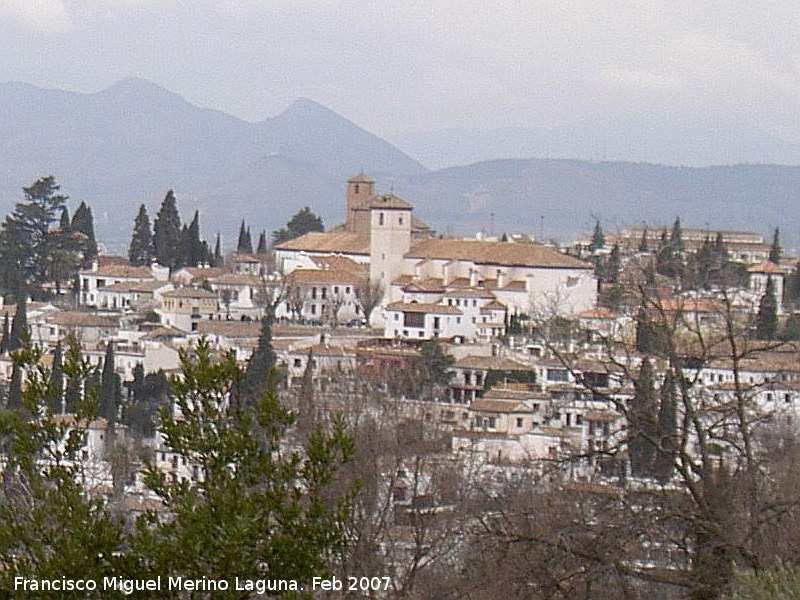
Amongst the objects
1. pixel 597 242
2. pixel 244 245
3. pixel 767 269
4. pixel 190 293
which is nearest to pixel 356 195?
pixel 244 245

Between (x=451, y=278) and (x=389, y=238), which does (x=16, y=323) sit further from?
(x=451, y=278)

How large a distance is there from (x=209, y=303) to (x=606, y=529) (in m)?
36.6

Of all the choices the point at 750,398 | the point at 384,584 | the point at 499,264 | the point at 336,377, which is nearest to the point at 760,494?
the point at 750,398

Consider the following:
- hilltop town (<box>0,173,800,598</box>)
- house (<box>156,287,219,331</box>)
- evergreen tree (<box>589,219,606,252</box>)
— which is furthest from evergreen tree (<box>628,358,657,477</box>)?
evergreen tree (<box>589,219,606,252</box>)

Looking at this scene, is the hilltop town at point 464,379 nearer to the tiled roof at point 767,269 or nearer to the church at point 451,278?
the church at point 451,278

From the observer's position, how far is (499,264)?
153 feet

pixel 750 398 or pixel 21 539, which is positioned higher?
pixel 750 398

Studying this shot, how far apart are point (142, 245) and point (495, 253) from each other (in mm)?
11799

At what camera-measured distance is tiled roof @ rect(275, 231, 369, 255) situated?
51.1 meters

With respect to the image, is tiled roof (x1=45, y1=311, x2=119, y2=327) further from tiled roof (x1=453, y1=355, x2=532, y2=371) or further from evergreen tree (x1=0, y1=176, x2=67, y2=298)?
tiled roof (x1=453, y1=355, x2=532, y2=371)

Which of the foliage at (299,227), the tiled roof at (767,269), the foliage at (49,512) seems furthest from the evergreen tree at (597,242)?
the foliage at (49,512)

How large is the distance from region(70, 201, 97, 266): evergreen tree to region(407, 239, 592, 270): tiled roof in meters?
10.1

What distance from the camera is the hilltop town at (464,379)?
912 cm

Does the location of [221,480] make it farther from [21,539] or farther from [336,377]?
[336,377]
